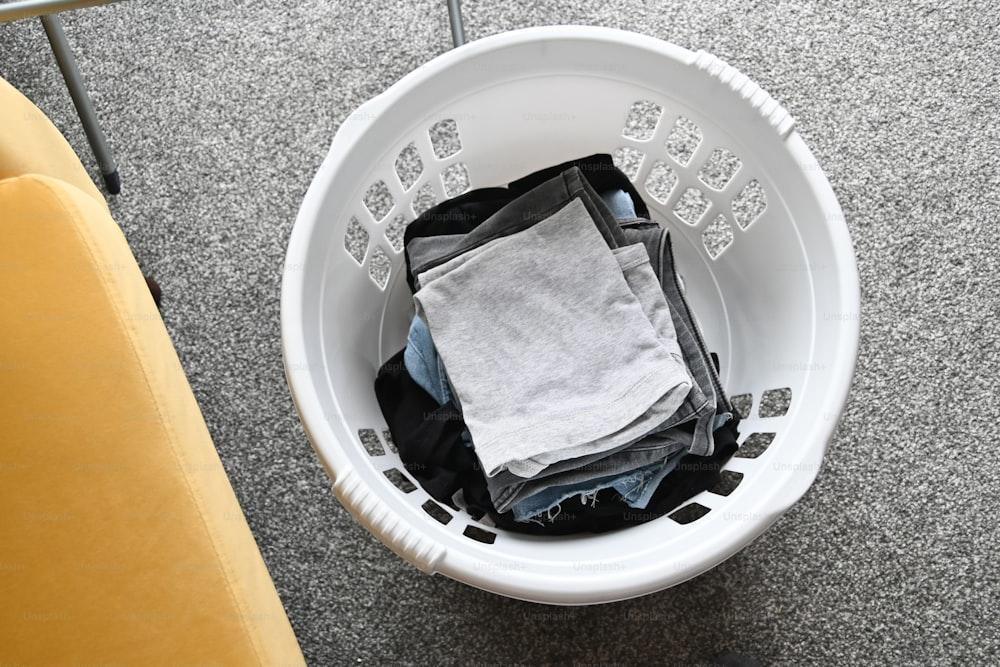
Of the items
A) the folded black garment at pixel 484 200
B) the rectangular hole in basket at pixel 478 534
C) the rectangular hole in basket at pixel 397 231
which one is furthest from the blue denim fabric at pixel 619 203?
the rectangular hole in basket at pixel 478 534

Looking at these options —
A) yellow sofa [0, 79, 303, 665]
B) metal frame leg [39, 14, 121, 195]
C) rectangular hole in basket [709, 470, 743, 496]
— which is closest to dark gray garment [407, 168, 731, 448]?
rectangular hole in basket [709, 470, 743, 496]

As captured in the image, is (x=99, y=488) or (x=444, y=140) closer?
(x=99, y=488)

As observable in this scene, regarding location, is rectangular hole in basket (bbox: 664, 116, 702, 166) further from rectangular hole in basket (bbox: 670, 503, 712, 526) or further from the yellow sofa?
the yellow sofa

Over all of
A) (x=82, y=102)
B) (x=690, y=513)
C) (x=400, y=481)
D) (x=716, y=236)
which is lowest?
(x=690, y=513)

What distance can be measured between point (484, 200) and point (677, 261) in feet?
0.92

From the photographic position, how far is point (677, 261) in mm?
1074

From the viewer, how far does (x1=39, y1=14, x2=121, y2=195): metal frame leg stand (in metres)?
1.07

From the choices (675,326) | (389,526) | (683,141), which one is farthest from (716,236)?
(389,526)

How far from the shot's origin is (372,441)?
1.02 m

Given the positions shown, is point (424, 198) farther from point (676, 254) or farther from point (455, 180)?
point (676, 254)

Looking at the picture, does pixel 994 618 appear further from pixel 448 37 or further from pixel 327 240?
pixel 448 37

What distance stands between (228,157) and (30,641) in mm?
725

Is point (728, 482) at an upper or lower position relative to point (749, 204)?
lower

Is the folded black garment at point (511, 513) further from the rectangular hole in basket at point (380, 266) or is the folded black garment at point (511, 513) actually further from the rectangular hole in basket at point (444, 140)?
the rectangular hole in basket at point (444, 140)
